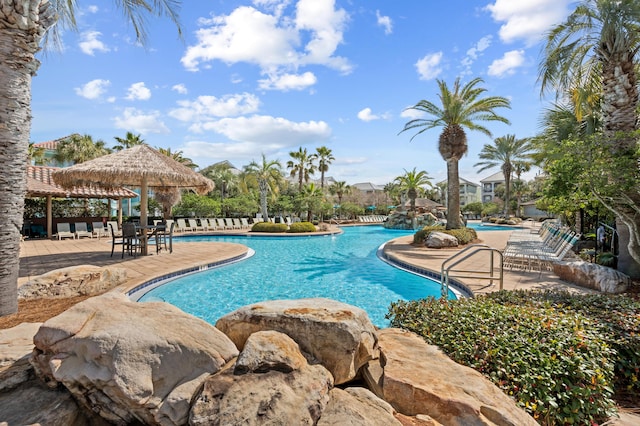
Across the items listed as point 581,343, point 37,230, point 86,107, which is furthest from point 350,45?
point 37,230

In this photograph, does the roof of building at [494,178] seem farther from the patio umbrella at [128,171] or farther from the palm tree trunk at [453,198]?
the patio umbrella at [128,171]

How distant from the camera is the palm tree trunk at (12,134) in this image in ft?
14.4

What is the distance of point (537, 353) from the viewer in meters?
2.91

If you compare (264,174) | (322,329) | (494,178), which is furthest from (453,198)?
(494,178)

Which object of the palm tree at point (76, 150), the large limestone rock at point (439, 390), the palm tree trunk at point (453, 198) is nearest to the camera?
the large limestone rock at point (439, 390)

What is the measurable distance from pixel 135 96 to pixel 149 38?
3.57 m

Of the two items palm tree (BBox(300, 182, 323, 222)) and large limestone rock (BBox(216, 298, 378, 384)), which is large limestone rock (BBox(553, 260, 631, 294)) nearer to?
large limestone rock (BBox(216, 298, 378, 384))

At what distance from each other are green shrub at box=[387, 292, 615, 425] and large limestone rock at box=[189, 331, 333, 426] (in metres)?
1.58

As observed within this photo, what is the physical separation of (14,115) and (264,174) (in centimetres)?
2193

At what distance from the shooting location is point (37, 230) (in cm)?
1864

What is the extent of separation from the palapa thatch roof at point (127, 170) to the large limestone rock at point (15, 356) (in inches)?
310

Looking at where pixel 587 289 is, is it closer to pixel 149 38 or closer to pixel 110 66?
pixel 149 38

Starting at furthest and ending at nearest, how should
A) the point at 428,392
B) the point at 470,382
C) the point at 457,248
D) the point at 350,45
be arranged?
the point at 457,248 → the point at 350,45 → the point at 470,382 → the point at 428,392

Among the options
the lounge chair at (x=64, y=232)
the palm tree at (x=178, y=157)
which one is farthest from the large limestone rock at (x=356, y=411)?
the palm tree at (x=178, y=157)
